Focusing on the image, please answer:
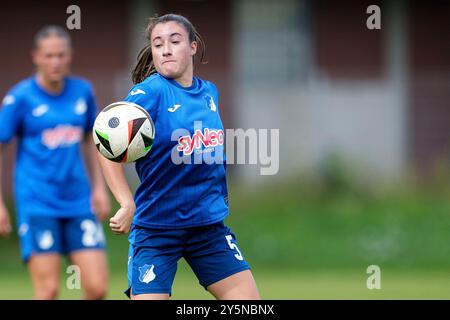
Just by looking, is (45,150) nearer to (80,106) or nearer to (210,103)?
(80,106)

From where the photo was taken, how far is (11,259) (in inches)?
516

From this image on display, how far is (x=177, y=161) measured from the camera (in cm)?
554

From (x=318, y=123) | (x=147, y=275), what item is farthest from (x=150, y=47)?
(x=318, y=123)

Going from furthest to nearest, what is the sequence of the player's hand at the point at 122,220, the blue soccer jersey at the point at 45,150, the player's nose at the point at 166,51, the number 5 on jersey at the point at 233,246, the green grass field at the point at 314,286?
1. the green grass field at the point at 314,286
2. the blue soccer jersey at the point at 45,150
3. the number 5 on jersey at the point at 233,246
4. the player's nose at the point at 166,51
5. the player's hand at the point at 122,220

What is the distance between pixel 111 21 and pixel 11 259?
468 cm

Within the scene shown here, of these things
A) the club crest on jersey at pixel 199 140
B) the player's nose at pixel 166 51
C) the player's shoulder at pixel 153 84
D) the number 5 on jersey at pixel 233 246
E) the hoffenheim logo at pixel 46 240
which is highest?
the player's nose at pixel 166 51

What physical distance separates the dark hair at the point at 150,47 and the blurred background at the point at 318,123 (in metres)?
4.32

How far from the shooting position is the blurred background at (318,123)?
506 inches

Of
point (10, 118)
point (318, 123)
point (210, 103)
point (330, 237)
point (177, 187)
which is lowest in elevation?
point (330, 237)

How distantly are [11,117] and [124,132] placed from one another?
2.81 meters

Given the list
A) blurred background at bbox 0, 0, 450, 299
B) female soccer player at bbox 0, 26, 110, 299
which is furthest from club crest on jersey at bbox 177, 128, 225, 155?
blurred background at bbox 0, 0, 450, 299

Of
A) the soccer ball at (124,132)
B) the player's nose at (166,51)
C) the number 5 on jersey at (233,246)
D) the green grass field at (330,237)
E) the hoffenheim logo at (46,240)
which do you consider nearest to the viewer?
the soccer ball at (124,132)

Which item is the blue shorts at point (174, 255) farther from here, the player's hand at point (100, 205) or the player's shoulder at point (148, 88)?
the player's hand at point (100, 205)

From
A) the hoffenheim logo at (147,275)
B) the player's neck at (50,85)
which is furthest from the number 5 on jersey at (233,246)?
the player's neck at (50,85)
